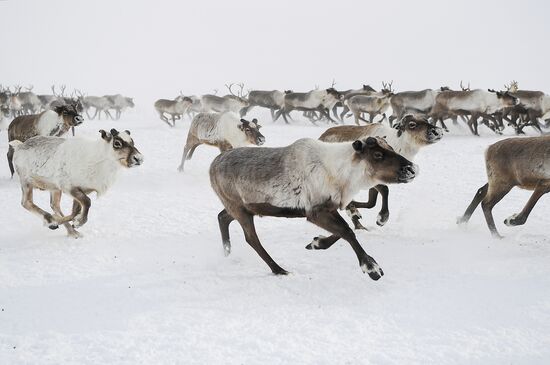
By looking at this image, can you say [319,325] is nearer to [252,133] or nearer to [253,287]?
[253,287]

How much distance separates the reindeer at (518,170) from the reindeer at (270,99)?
17003mm

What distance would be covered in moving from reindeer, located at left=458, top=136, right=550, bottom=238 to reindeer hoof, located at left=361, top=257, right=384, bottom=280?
237 cm

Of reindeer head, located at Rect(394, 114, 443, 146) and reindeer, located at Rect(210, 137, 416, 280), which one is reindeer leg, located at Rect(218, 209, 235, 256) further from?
reindeer head, located at Rect(394, 114, 443, 146)

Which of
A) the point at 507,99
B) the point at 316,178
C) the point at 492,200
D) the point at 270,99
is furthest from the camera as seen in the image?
the point at 270,99

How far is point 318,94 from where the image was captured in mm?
21594

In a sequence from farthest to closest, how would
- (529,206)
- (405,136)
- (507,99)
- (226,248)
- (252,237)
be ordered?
1. (507,99)
2. (405,136)
3. (529,206)
4. (226,248)
5. (252,237)

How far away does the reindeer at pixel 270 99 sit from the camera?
76.7 feet

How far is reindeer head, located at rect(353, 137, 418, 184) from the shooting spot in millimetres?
4734

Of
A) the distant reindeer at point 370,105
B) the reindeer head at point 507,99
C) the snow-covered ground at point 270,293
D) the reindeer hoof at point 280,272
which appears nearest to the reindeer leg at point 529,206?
the snow-covered ground at point 270,293

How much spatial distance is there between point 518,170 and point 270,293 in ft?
11.2

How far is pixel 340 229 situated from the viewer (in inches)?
183

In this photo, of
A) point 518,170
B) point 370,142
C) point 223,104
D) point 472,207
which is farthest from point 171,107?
point 370,142

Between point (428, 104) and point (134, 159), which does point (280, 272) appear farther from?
point (428, 104)

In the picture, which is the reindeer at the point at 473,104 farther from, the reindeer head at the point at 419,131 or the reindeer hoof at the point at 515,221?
the reindeer hoof at the point at 515,221
